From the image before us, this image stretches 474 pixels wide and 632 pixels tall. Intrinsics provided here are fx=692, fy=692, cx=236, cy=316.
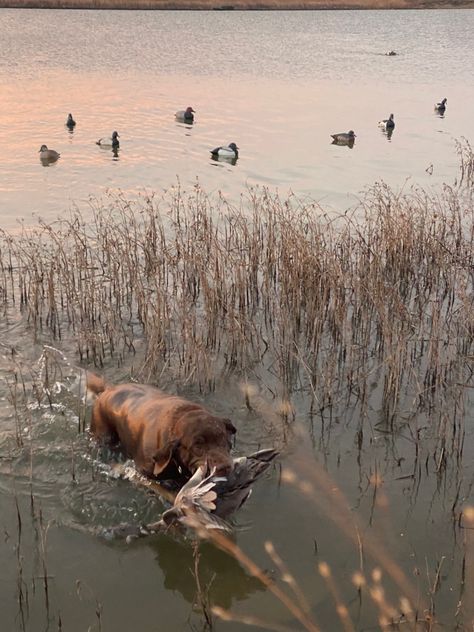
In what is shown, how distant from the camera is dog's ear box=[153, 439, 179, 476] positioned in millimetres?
4879

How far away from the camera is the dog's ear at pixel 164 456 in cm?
488

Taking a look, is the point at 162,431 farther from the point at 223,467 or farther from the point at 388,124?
the point at 388,124

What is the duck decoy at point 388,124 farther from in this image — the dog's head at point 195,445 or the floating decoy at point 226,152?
the dog's head at point 195,445

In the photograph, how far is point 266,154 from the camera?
16969 mm

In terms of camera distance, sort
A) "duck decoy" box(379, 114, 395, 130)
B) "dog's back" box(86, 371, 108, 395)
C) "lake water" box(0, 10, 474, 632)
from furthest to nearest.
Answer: "duck decoy" box(379, 114, 395, 130)
"dog's back" box(86, 371, 108, 395)
"lake water" box(0, 10, 474, 632)

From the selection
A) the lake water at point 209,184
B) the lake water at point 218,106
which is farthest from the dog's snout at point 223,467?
the lake water at point 218,106

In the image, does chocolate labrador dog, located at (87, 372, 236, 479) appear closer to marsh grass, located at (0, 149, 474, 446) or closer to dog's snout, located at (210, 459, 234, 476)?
dog's snout, located at (210, 459, 234, 476)

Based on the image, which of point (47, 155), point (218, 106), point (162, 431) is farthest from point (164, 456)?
point (218, 106)

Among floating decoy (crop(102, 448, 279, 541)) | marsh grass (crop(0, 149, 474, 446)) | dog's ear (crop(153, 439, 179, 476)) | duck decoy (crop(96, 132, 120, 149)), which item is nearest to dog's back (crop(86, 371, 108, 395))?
marsh grass (crop(0, 149, 474, 446))

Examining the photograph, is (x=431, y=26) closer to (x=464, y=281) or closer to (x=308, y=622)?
(x=464, y=281)

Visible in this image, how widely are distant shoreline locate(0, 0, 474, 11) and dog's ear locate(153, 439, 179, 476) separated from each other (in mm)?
43488

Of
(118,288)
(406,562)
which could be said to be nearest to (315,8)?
(118,288)

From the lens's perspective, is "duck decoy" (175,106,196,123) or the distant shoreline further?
the distant shoreline

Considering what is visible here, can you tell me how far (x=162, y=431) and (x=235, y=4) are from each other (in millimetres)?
54278
